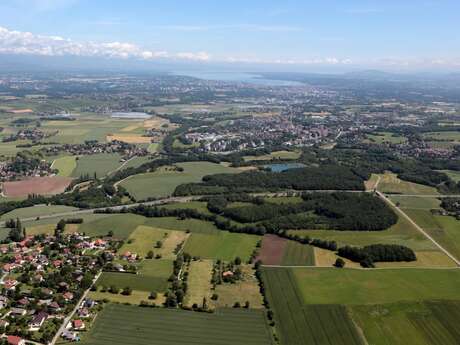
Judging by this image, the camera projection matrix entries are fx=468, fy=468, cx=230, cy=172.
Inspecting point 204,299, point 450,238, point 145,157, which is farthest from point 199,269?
point 145,157

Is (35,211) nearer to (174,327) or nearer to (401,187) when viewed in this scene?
(174,327)

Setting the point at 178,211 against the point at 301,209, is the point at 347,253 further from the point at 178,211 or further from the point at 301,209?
the point at 178,211

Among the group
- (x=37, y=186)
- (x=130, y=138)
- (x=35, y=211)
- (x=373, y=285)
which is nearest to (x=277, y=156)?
(x=130, y=138)

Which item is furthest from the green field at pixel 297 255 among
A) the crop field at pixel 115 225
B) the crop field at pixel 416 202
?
the crop field at pixel 416 202

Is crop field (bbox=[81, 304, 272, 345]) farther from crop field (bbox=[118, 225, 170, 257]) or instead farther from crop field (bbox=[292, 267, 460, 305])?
crop field (bbox=[118, 225, 170, 257])

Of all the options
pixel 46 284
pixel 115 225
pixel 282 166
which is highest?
pixel 46 284

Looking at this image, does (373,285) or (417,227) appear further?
(417,227)

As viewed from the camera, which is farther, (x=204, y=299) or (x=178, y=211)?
(x=178, y=211)
